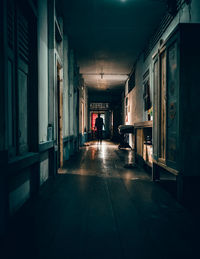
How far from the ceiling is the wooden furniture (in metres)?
2.39

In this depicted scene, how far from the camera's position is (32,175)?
2.30 metres

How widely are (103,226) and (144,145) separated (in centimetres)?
257

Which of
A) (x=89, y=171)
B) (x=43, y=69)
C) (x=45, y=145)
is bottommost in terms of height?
(x=89, y=171)

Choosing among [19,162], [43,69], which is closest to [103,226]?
[19,162]

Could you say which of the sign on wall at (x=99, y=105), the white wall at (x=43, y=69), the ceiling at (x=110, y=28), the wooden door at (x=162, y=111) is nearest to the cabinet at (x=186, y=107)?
the wooden door at (x=162, y=111)

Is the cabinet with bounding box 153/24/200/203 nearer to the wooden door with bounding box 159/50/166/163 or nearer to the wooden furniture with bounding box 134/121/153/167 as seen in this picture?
the wooden door with bounding box 159/50/166/163

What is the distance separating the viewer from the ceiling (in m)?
3.90

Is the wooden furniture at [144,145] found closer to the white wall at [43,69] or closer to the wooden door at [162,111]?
the wooden door at [162,111]

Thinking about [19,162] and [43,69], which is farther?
[43,69]

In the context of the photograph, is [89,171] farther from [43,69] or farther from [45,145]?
[43,69]

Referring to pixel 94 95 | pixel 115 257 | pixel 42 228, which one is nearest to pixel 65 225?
pixel 42 228

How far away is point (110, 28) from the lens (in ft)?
15.9

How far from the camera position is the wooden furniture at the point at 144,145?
3.52m

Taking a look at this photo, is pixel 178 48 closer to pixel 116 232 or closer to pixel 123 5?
pixel 116 232
